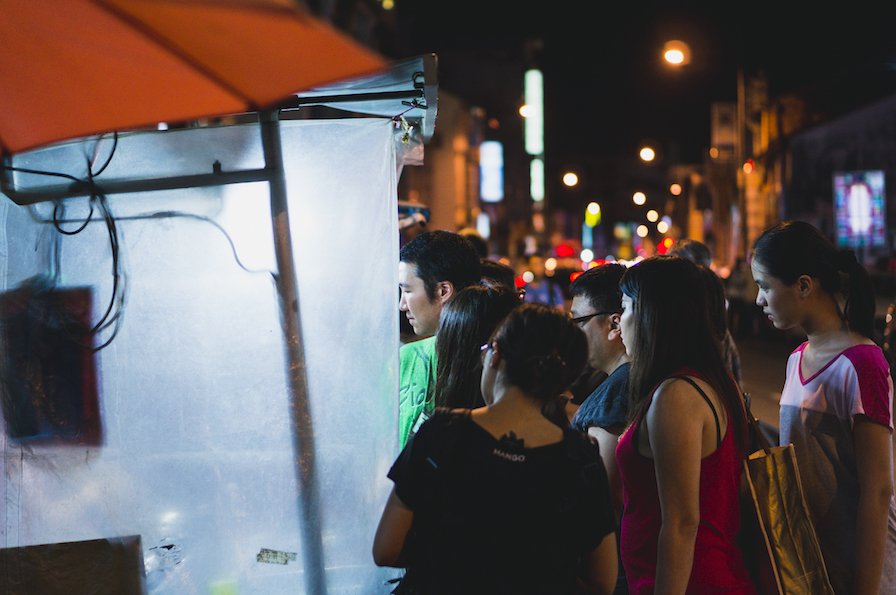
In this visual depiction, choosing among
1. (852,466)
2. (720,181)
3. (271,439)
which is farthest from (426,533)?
(720,181)

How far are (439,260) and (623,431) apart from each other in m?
1.19

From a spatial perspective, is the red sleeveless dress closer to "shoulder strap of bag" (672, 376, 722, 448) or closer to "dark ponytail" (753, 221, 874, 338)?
"shoulder strap of bag" (672, 376, 722, 448)

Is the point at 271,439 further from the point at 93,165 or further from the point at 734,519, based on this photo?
the point at 734,519

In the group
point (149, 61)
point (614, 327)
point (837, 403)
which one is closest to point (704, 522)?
point (837, 403)

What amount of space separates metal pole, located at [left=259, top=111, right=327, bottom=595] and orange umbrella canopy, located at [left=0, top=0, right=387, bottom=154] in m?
0.49

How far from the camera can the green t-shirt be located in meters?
3.73

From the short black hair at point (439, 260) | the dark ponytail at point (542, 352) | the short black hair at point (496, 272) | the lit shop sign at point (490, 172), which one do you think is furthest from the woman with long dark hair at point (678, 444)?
A: the lit shop sign at point (490, 172)

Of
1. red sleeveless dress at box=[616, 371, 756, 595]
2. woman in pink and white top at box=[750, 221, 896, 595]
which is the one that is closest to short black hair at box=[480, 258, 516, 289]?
woman in pink and white top at box=[750, 221, 896, 595]

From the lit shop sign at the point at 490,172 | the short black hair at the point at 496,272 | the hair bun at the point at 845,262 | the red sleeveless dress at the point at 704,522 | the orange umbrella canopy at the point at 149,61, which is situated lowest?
the red sleeveless dress at the point at 704,522

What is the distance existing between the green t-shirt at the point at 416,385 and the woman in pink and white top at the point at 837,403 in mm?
1422

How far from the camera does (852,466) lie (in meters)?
3.22

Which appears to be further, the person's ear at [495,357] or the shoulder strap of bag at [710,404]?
the shoulder strap of bag at [710,404]

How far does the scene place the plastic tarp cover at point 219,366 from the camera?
3.19m

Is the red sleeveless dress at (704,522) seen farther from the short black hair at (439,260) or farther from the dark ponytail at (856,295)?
the short black hair at (439,260)
